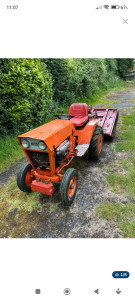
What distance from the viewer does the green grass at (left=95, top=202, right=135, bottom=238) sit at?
8.01 feet

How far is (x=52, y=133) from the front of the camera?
2740mm

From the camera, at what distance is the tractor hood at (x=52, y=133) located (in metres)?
2.62

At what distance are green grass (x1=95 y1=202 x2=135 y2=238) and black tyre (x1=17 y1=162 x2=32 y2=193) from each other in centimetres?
137

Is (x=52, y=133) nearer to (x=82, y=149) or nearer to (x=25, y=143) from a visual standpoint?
(x=25, y=143)

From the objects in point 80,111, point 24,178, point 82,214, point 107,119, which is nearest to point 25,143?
point 24,178

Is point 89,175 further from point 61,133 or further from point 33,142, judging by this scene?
point 33,142

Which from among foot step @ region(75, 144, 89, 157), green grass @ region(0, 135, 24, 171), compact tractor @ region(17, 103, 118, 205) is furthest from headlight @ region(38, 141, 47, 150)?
green grass @ region(0, 135, 24, 171)

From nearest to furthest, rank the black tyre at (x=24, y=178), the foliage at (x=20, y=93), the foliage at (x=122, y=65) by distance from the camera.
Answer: the black tyre at (x=24, y=178), the foliage at (x=20, y=93), the foliage at (x=122, y=65)

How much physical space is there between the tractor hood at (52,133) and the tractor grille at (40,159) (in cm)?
27

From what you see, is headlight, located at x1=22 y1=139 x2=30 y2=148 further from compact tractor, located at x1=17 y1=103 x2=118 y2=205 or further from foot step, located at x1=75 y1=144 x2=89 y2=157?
foot step, located at x1=75 y1=144 x2=89 y2=157

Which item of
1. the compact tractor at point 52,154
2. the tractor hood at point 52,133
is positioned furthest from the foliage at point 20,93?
the tractor hood at point 52,133

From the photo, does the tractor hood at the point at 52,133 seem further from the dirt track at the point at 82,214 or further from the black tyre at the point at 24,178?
the dirt track at the point at 82,214

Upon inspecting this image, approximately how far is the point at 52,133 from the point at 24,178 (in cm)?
104
